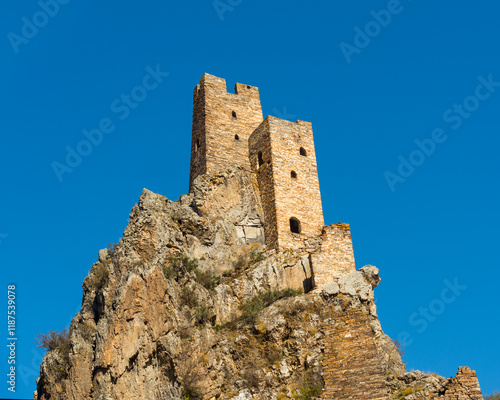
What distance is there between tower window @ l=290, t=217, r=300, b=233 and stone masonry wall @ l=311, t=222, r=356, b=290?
6.56 feet

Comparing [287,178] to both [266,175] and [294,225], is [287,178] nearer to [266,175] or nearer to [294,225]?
[266,175]

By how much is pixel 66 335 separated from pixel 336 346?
10.8 meters

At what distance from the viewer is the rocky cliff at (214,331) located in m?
22.1

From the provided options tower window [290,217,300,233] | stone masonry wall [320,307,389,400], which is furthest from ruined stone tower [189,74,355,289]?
stone masonry wall [320,307,389,400]

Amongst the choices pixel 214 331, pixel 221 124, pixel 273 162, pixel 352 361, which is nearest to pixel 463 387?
pixel 352 361

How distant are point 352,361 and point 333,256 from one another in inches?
255

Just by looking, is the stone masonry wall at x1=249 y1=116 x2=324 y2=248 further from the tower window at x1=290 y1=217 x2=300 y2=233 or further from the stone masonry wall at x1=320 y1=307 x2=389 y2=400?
the stone masonry wall at x1=320 y1=307 x2=389 y2=400

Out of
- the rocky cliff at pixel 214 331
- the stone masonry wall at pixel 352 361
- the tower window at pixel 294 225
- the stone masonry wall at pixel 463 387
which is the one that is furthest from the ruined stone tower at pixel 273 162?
the stone masonry wall at pixel 463 387

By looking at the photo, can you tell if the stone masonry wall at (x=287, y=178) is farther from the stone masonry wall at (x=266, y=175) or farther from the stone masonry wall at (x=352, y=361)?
the stone masonry wall at (x=352, y=361)

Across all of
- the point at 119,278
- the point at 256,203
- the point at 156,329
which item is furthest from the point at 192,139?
the point at 156,329

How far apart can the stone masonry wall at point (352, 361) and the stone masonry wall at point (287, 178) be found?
6.54 m

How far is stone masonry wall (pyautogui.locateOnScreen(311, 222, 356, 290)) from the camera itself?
27000mm

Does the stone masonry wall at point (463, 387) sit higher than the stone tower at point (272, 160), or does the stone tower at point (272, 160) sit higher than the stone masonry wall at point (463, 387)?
the stone tower at point (272, 160)

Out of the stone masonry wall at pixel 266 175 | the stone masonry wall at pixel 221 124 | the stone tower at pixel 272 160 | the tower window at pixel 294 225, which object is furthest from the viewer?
the stone masonry wall at pixel 221 124
